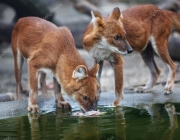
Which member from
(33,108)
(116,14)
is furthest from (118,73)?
(33,108)

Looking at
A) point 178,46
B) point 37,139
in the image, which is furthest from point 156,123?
point 178,46

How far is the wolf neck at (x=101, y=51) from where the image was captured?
770 cm

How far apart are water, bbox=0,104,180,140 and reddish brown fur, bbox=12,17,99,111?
0.41m

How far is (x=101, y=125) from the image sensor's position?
627 centimetres

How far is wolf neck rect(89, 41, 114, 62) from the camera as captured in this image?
7.70 metres

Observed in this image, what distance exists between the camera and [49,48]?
24.5 feet

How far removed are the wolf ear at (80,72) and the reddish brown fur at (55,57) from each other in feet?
0.08

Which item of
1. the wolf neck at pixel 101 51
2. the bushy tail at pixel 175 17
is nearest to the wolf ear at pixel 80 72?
the wolf neck at pixel 101 51

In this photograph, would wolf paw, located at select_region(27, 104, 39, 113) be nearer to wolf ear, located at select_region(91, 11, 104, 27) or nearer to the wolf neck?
the wolf neck

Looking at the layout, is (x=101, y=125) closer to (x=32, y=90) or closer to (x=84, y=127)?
(x=84, y=127)

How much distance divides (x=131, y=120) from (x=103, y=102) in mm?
1547

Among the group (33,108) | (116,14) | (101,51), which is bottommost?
(33,108)

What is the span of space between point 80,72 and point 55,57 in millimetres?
748

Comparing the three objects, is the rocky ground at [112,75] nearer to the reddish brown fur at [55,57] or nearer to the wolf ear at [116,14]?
Result: the wolf ear at [116,14]
